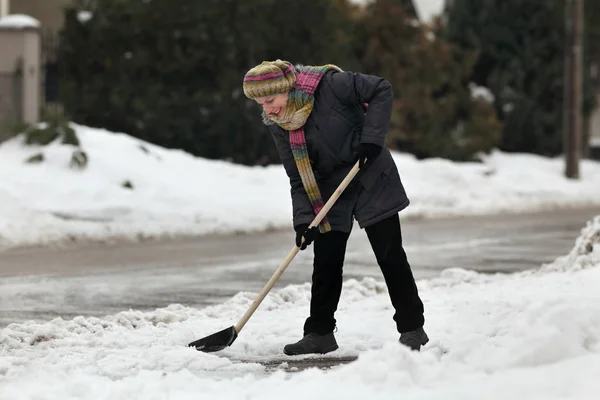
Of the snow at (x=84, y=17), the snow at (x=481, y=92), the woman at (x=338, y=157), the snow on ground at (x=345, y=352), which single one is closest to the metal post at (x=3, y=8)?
the snow at (x=84, y=17)

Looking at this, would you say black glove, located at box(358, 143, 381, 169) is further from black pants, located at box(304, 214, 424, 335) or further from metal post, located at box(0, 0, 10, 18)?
metal post, located at box(0, 0, 10, 18)

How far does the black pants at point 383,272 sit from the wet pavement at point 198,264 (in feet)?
6.66

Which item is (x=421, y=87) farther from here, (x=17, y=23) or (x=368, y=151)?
(x=368, y=151)

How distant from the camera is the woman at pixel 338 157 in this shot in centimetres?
689

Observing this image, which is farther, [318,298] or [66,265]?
[66,265]

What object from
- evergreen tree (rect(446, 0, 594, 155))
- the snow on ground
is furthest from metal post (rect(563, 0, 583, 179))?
the snow on ground

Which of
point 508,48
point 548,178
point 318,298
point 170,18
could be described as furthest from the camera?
point 508,48

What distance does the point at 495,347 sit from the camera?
5934 millimetres

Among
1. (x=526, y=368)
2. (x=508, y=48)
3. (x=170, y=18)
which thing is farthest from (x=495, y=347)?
(x=508, y=48)

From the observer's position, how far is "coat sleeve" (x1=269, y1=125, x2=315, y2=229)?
712 centimetres

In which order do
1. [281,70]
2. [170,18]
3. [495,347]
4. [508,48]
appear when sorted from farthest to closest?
1. [508,48]
2. [170,18]
3. [281,70]
4. [495,347]

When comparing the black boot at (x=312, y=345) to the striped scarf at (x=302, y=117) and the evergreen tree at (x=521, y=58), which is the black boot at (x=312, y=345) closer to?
the striped scarf at (x=302, y=117)

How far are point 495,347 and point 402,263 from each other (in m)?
1.27

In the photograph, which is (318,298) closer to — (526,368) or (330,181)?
(330,181)
